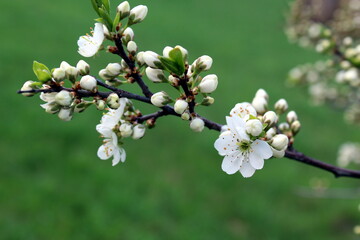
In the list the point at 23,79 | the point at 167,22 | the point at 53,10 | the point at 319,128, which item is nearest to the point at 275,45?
the point at 167,22

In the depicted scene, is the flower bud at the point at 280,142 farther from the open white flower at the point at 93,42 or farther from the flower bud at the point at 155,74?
the open white flower at the point at 93,42

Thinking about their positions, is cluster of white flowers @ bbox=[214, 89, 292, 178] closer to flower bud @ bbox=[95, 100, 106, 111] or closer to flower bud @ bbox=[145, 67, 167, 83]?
flower bud @ bbox=[145, 67, 167, 83]

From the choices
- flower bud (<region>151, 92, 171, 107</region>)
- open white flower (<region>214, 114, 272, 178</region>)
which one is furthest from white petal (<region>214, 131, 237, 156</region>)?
flower bud (<region>151, 92, 171, 107</region>)

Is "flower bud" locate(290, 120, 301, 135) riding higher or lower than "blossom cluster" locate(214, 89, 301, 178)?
higher

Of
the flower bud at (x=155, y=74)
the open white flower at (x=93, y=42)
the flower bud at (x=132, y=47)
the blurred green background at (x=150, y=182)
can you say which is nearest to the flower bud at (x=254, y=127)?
the flower bud at (x=155, y=74)

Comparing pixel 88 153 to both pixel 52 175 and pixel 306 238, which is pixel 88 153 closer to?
pixel 52 175

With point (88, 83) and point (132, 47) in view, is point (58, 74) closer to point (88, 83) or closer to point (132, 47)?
point (88, 83)

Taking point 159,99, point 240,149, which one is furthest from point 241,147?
point 159,99
